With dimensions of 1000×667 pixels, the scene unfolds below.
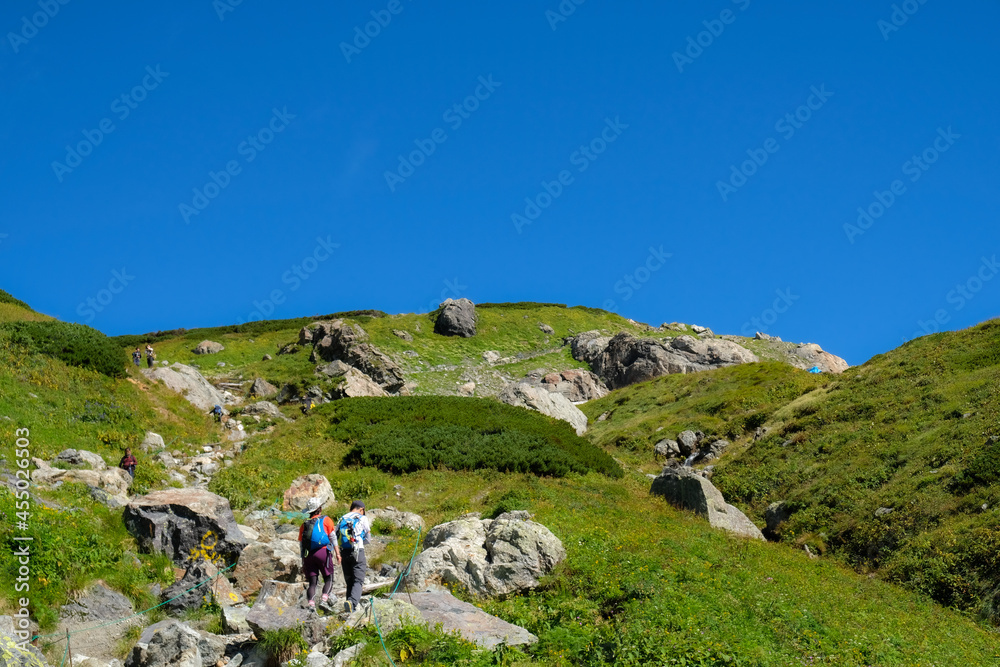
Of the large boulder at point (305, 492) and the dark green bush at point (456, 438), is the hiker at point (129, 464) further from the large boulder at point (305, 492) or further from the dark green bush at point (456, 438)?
the dark green bush at point (456, 438)

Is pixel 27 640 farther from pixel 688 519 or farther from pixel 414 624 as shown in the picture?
pixel 688 519

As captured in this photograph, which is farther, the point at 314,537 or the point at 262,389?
the point at 262,389

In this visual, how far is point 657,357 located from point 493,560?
50.5 m

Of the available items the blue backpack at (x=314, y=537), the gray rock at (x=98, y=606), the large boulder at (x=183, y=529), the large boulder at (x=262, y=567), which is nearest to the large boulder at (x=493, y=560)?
the large boulder at (x=262, y=567)

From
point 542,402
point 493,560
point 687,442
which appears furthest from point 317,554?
point 542,402

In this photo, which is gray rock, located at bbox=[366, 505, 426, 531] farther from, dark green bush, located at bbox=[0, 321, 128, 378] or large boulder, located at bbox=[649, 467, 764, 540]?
dark green bush, located at bbox=[0, 321, 128, 378]

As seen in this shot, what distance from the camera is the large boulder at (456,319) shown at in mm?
69750

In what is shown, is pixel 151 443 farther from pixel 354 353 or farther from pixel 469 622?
pixel 354 353

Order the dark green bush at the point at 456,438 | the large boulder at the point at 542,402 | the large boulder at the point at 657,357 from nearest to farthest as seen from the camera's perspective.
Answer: the dark green bush at the point at 456,438, the large boulder at the point at 542,402, the large boulder at the point at 657,357

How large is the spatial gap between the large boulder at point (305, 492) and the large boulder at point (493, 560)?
7061 millimetres

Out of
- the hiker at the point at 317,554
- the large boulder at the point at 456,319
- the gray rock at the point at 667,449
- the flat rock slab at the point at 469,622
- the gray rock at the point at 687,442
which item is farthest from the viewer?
the large boulder at the point at 456,319

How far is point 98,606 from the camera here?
13133 millimetres

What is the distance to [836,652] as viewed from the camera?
12.0m

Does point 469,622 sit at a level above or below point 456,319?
below
